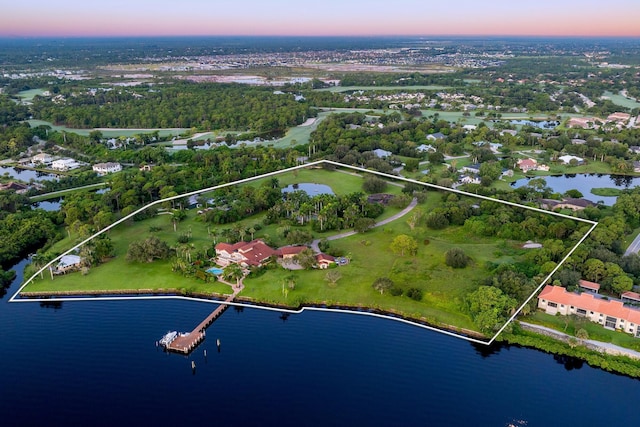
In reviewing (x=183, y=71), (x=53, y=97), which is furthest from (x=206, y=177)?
(x=183, y=71)

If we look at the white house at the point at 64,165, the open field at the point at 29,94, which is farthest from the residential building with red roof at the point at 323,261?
the open field at the point at 29,94

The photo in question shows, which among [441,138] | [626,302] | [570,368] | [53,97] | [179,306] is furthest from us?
[53,97]

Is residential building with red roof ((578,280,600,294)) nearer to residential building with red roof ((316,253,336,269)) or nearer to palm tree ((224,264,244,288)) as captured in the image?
residential building with red roof ((316,253,336,269))

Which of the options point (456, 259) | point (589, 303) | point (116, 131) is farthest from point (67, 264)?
point (116, 131)

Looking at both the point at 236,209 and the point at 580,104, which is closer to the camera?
the point at 236,209

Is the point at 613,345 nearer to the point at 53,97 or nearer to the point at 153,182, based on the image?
the point at 153,182

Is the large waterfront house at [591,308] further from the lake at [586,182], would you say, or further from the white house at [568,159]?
the white house at [568,159]

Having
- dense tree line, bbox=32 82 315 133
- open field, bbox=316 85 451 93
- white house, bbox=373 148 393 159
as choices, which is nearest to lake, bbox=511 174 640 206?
white house, bbox=373 148 393 159

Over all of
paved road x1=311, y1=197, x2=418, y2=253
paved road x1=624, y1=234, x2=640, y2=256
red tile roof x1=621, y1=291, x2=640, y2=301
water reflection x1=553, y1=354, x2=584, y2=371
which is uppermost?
red tile roof x1=621, y1=291, x2=640, y2=301
